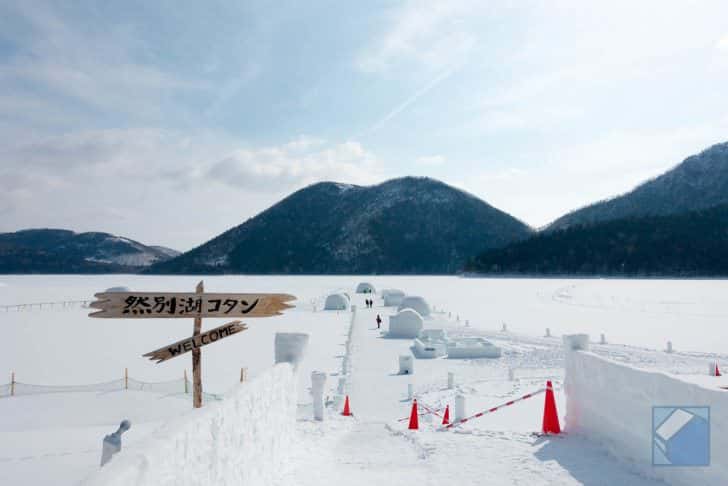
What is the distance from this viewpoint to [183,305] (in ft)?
23.5

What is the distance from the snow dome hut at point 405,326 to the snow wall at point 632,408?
20.5 metres

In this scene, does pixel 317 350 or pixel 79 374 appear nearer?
pixel 79 374

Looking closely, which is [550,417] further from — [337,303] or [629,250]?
[629,250]

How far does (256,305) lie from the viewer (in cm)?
740

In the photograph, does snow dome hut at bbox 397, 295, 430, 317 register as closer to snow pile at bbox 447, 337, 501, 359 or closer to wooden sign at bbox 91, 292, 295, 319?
snow pile at bbox 447, 337, 501, 359

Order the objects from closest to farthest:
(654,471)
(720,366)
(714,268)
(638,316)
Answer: (654,471) → (720,366) → (638,316) → (714,268)

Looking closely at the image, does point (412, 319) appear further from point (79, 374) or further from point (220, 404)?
point (220, 404)

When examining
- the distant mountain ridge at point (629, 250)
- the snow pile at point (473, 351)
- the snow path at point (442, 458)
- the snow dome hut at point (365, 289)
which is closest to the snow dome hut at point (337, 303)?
the snow pile at point (473, 351)

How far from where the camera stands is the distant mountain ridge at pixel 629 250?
110 m

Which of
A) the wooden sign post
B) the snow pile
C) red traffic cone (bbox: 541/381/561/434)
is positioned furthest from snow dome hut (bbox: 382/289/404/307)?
the wooden sign post

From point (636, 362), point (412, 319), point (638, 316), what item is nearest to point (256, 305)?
point (636, 362)

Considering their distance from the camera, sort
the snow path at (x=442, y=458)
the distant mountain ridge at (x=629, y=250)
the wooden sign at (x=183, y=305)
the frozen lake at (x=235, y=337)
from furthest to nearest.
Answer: the distant mountain ridge at (x=629, y=250)
the frozen lake at (x=235, y=337)
the wooden sign at (x=183, y=305)
the snow path at (x=442, y=458)

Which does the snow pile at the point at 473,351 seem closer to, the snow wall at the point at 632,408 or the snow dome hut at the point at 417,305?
the snow wall at the point at 632,408

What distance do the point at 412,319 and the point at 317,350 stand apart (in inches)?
278
